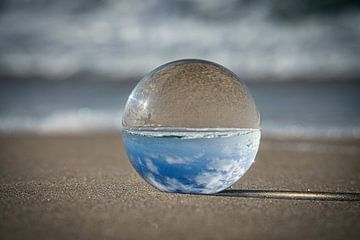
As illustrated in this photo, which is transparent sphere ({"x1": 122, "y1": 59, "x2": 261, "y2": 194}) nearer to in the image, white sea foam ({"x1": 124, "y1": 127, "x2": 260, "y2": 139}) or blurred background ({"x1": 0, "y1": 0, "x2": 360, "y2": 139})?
white sea foam ({"x1": 124, "y1": 127, "x2": 260, "y2": 139})

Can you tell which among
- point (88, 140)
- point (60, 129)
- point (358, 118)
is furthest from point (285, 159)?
point (358, 118)

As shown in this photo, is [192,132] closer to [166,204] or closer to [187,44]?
[166,204]

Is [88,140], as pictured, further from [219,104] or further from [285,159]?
[219,104]

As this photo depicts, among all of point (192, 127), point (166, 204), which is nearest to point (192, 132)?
point (192, 127)

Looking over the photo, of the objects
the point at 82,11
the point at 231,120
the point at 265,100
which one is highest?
the point at 82,11

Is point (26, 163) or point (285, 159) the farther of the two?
point (285, 159)

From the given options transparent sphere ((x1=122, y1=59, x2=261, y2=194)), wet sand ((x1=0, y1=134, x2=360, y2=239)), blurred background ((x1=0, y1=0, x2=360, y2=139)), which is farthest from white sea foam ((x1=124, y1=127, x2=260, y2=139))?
blurred background ((x1=0, y1=0, x2=360, y2=139))

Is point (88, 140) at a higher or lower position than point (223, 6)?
lower
